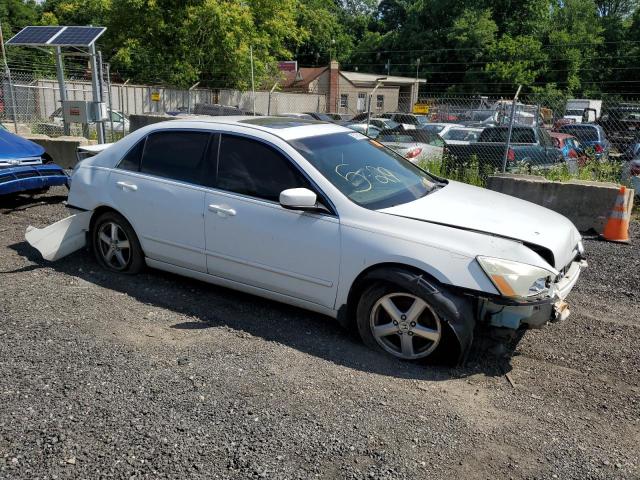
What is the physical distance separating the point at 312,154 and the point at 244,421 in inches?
83.1

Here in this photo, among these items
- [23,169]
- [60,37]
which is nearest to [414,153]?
[23,169]

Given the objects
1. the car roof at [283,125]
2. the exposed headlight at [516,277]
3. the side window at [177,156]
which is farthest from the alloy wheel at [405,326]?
the side window at [177,156]

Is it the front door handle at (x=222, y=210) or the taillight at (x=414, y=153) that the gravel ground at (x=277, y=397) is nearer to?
the front door handle at (x=222, y=210)

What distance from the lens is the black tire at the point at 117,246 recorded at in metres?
5.34

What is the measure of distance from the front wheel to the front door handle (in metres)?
1.28

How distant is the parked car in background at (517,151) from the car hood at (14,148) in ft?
22.6

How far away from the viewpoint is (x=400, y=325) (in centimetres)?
389

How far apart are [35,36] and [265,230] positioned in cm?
979

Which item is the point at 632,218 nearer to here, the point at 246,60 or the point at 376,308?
the point at 376,308

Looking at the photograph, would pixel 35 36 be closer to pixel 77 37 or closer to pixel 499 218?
pixel 77 37

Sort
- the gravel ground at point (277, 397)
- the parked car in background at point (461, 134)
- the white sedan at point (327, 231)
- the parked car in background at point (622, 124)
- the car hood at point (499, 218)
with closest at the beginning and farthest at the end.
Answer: the gravel ground at point (277, 397) < the white sedan at point (327, 231) < the car hood at point (499, 218) < the parked car in background at point (461, 134) < the parked car in background at point (622, 124)

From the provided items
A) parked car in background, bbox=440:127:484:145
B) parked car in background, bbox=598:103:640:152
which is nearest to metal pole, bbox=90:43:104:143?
parked car in background, bbox=440:127:484:145

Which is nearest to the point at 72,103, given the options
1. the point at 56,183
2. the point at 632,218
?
the point at 56,183

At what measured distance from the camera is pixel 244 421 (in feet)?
10.6
